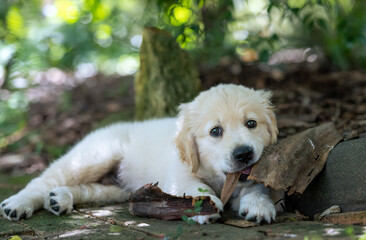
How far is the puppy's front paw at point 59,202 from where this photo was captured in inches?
144

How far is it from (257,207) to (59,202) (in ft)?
5.72

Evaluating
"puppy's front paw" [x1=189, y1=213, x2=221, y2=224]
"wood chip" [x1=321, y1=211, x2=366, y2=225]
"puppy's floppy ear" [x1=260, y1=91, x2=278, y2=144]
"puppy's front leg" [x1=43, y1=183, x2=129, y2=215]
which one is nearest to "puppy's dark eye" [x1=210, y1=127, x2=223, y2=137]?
"puppy's floppy ear" [x1=260, y1=91, x2=278, y2=144]

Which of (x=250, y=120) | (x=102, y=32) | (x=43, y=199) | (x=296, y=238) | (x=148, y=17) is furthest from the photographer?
(x=102, y=32)

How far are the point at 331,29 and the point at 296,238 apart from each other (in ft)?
20.3

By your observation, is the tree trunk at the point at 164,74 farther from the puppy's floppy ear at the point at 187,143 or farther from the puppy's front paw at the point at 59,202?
the puppy's front paw at the point at 59,202

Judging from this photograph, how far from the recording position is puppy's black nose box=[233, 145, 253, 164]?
10.5 feet

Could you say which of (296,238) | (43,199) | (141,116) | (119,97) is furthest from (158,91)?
(296,238)

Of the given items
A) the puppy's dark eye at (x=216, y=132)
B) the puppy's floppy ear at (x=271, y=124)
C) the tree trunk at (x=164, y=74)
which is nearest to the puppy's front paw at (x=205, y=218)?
the puppy's dark eye at (x=216, y=132)

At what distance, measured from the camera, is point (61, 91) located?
30.0 ft

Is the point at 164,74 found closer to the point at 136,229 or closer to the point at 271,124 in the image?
the point at 271,124

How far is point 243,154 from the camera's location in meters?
3.21

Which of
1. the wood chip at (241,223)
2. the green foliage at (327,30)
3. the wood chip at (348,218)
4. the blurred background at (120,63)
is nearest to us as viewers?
the wood chip at (348,218)

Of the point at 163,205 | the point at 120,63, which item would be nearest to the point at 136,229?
the point at 163,205

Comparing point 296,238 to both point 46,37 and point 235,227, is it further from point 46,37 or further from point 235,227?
point 46,37
